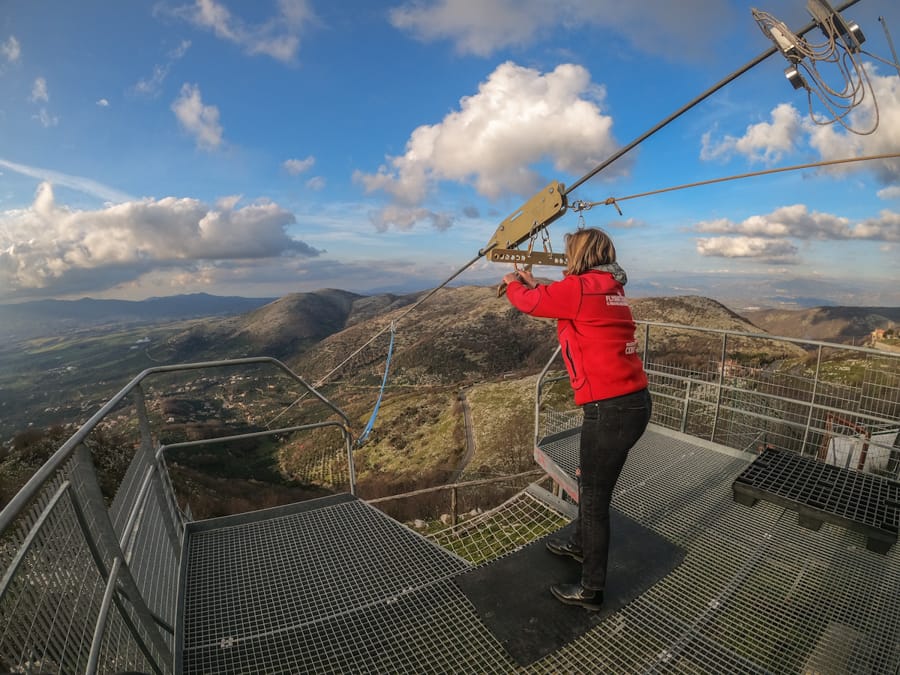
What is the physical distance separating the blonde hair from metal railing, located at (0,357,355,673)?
2.43 meters

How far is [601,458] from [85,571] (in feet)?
7.78

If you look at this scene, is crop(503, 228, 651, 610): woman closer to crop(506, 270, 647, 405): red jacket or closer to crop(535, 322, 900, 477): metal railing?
crop(506, 270, 647, 405): red jacket

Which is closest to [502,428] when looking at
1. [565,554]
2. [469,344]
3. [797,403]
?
[797,403]

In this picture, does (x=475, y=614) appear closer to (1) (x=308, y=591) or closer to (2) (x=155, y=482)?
(1) (x=308, y=591)

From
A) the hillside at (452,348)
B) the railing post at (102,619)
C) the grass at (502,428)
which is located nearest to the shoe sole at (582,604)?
the railing post at (102,619)

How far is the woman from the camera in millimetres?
2344

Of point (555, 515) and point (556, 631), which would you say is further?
point (555, 515)

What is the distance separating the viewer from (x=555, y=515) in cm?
455

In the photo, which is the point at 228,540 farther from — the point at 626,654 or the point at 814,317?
the point at 814,317

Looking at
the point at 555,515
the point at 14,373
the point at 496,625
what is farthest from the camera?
the point at 14,373

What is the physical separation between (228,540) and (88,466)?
6.59 ft

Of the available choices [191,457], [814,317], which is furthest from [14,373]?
[814,317]

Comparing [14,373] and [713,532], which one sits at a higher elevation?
[713,532]

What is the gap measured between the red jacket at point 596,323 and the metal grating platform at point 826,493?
8.59 ft
